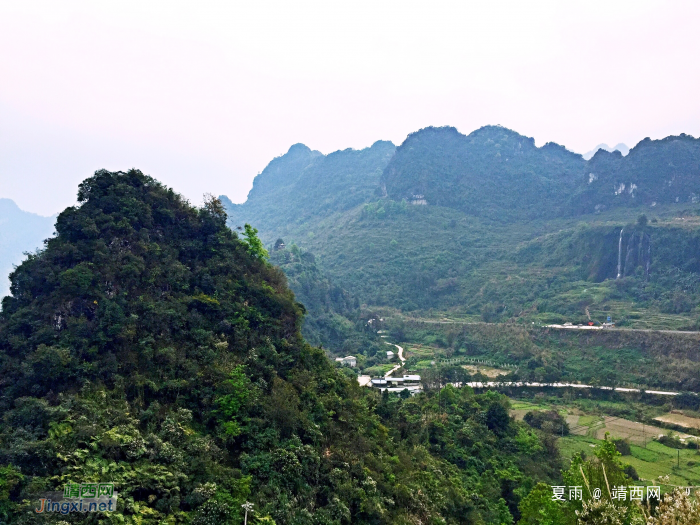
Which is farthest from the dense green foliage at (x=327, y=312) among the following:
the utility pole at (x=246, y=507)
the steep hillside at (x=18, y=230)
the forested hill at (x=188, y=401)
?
the steep hillside at (x=18, y=230)

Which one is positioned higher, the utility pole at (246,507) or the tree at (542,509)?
the utility pole at (246,507)

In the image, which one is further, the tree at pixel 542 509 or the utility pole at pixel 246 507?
the tree at pixel 542 509

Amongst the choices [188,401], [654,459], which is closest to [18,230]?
[188,401]

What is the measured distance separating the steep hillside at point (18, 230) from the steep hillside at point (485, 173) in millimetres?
80956

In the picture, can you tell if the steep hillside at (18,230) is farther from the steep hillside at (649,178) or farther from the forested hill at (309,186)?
the steep hillside at (649,178)

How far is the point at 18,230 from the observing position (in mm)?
136750

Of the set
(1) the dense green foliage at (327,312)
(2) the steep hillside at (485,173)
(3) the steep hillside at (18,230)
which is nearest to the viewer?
(1) the dense green foliage at (327,312)

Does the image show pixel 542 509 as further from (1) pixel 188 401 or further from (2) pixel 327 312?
(2) pixel 327 312

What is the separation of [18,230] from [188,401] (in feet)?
516

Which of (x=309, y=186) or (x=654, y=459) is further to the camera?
(x=309, y=186)

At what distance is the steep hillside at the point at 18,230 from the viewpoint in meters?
102

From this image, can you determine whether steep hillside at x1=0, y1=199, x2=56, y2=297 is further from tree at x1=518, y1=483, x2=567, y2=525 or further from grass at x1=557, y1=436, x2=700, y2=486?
tree at x1=518, y1=483, x2=567, y2=525

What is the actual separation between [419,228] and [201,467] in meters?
78.2

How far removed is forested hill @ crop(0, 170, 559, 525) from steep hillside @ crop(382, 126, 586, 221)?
81.2 metres
